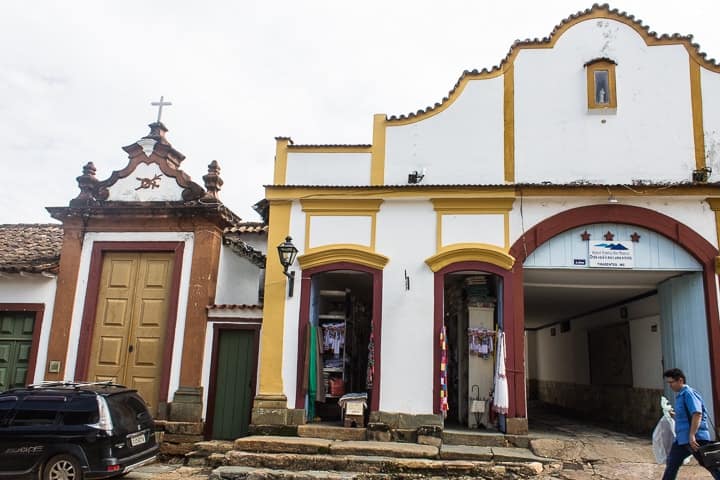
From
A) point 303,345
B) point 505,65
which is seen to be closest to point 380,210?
point 303,345

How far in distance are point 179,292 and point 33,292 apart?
10.7 feet

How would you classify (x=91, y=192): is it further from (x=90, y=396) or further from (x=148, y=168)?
(x=90, y=396)

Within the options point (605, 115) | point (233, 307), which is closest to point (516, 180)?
point (605, 115)

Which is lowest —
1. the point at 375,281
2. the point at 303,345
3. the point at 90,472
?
the point at 90,472

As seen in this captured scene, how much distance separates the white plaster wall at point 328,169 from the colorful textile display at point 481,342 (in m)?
3.48

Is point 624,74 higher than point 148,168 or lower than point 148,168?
higher

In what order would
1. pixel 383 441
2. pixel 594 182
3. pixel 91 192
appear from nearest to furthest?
pixel 383 441 < pixel 594 182 < pixel 91 192

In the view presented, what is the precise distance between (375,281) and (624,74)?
6.04 meters

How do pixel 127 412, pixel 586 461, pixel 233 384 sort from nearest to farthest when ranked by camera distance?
pixel 127 412
pixel 586 461
pixel 233 384

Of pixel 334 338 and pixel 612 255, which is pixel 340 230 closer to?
pixel 334 338

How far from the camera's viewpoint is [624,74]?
1119 centimetres

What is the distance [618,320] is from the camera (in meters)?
14.7

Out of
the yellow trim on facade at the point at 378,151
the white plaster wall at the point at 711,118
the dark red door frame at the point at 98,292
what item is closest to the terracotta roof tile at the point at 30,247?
the dark red door frame at the point at 98,292

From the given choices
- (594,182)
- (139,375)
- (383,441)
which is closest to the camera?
(383,441)
